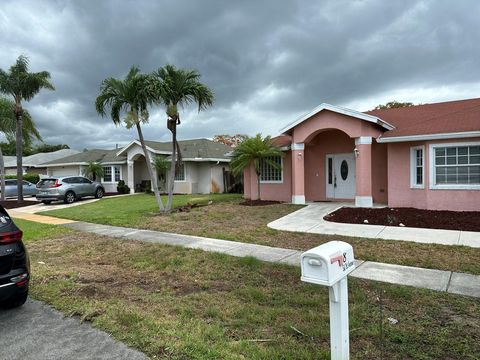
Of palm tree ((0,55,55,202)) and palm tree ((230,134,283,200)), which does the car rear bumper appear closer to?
palm tree ((0,55,55,202))

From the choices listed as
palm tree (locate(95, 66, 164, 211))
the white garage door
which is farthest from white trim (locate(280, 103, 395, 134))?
the white garage door

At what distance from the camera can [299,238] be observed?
29.5 ft

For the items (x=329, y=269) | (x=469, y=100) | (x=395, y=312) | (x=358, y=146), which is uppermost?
(x=469, y=100)

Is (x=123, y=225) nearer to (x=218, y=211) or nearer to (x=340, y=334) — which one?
(x=218, y=211)

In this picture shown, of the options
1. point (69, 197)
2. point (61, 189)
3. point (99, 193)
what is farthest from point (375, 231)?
point (99, 193)

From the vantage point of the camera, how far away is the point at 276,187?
58.5 ft

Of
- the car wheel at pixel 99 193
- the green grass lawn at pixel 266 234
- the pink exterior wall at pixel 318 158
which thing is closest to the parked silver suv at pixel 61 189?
the car wheel at pixel 99 193

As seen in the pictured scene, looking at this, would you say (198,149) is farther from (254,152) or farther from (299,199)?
(299,199)

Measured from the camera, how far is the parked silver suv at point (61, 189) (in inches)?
813

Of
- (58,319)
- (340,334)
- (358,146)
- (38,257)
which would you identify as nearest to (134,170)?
(358,146)

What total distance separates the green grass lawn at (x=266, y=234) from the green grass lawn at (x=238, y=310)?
1.86 metres

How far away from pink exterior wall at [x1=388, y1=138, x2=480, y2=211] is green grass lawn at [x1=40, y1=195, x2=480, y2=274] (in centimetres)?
396

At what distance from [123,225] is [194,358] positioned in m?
8.93

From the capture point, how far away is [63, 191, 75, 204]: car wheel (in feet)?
69.6
